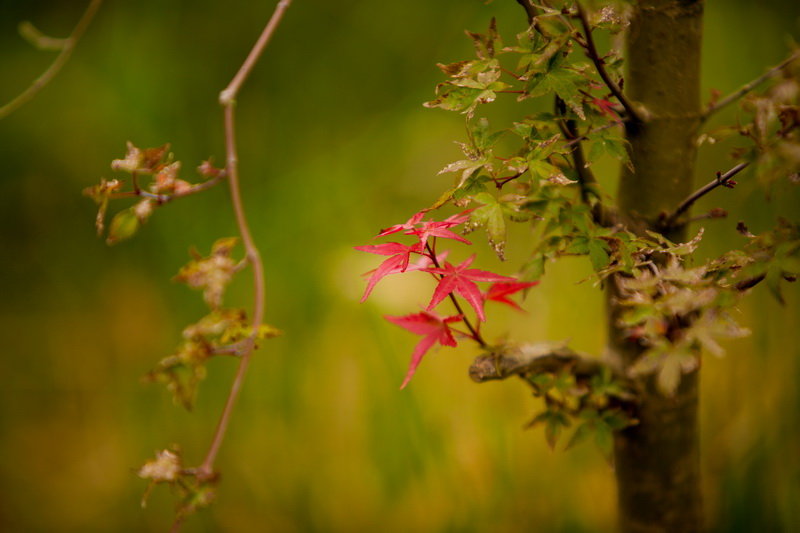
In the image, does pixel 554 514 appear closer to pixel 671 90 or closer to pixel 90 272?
pixel 671 90

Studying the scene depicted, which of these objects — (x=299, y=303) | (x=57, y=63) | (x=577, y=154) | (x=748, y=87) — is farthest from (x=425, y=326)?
(x=299, y=303)

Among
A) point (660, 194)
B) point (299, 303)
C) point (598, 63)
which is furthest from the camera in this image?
point (299, 303)

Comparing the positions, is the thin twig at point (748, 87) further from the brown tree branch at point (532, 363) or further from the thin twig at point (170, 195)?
the thin twig at point (170, 195)

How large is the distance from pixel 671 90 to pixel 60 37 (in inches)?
47.5

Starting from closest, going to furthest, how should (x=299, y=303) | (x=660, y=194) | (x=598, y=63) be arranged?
(x=598, y=63)
(x=660, y=194)
(x=299, y=303)

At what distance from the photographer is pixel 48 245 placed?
1182 mm

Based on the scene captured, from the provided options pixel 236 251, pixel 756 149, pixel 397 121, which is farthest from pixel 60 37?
pixel 756 149

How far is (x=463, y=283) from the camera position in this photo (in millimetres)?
459

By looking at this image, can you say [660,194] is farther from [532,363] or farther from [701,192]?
[532,363]

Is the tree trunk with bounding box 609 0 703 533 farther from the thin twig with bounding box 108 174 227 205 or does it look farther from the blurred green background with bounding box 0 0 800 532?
the blurred green background with bounding box 0 0 800 532

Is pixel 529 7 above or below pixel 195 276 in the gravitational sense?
above

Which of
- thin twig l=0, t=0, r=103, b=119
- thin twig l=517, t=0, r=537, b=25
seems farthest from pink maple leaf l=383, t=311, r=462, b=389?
thin twig l=0, t=0, r=103, b=119

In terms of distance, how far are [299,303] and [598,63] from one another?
0.79 meters

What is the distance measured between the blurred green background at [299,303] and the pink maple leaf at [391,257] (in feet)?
1.75
